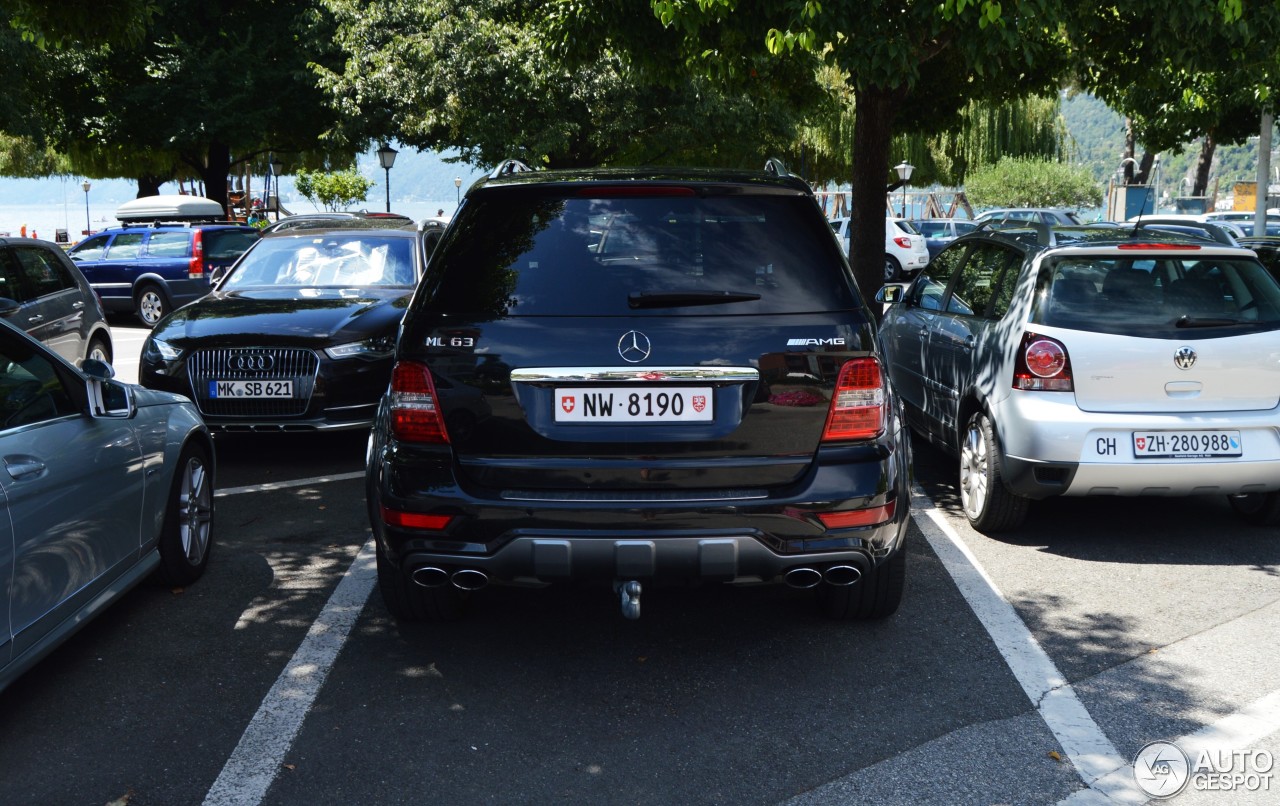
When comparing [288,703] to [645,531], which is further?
[288,703]

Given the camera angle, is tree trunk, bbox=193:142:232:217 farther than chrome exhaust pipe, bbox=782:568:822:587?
Yes

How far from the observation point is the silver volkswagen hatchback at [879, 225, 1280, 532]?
6.04 metres

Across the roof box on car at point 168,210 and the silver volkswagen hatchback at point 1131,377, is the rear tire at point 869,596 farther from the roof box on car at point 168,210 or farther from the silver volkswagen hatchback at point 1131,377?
the roof box on car at point 168,210

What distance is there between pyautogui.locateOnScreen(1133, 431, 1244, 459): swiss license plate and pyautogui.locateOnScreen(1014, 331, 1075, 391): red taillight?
16.0 inches

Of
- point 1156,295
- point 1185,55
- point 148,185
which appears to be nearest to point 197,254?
point 1185,55

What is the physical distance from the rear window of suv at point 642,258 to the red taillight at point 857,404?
225 millimetres

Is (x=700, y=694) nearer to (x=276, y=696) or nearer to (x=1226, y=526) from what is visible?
(x=276, y=696)

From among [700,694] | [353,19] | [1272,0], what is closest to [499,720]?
[700,694]

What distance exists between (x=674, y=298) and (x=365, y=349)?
448cm

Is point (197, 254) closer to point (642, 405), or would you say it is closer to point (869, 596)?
point (869, 596)

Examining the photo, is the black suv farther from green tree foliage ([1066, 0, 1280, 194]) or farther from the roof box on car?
the roof box on car

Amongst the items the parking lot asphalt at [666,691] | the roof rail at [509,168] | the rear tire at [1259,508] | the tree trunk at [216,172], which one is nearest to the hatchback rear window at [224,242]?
the tree trunk at [216,172]

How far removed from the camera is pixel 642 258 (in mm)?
4324

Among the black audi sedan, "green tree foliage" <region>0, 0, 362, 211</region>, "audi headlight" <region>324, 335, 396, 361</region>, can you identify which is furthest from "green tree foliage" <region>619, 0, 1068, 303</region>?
"green tree foliage" <region>0, 0, 362, 211</region>
